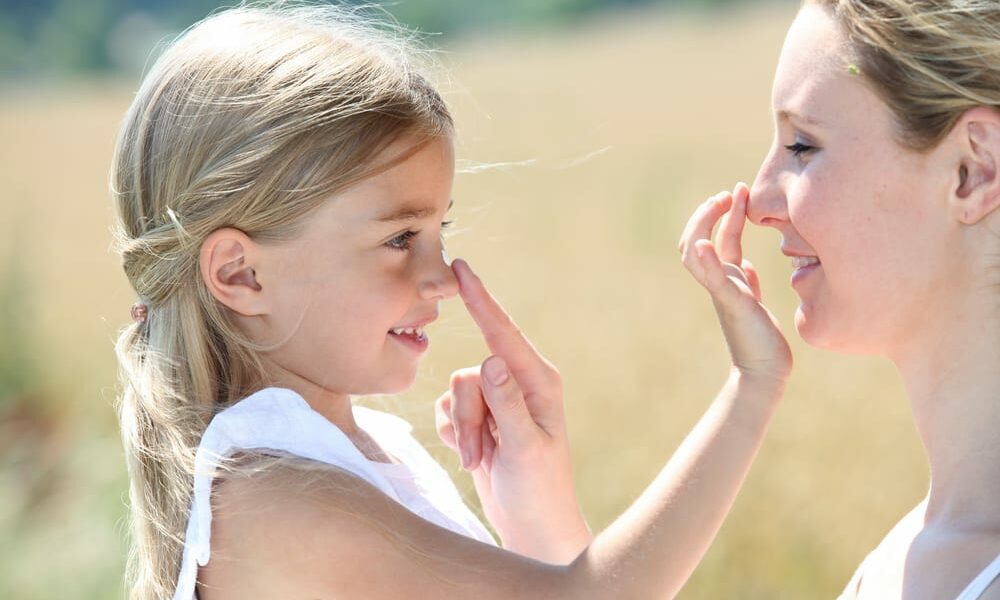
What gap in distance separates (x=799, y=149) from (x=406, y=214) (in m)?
0.81

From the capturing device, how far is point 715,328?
8.82 metres

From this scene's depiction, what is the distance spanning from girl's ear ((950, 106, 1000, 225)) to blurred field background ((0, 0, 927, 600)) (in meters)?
1.23

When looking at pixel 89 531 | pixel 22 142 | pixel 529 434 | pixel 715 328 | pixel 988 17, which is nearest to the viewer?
pixel 988 17

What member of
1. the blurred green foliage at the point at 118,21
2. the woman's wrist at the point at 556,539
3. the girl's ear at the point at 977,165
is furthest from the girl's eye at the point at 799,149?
the blurred green foliage at the point at 118,21

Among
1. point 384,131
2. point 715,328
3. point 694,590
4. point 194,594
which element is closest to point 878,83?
point 384,131

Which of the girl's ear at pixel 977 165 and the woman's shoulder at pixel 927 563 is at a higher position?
the girl's ear at pixel 977 165

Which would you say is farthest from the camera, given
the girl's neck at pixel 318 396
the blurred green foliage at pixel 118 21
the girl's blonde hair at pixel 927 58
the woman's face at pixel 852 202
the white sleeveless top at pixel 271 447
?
the blurred green foliage at pixel 118 21

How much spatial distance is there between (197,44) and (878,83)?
1.42 meters

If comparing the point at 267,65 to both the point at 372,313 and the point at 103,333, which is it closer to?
the point at 372,313

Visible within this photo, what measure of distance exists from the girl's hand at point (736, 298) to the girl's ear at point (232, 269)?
0.91 metres

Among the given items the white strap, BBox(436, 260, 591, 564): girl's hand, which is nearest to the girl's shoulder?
BBox(436, 260, 591, 564): girl's hand

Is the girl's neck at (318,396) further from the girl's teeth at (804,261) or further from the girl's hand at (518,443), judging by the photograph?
the girl's teeth at (804,261)

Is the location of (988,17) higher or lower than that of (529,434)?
higher

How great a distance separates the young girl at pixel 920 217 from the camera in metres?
2.26
